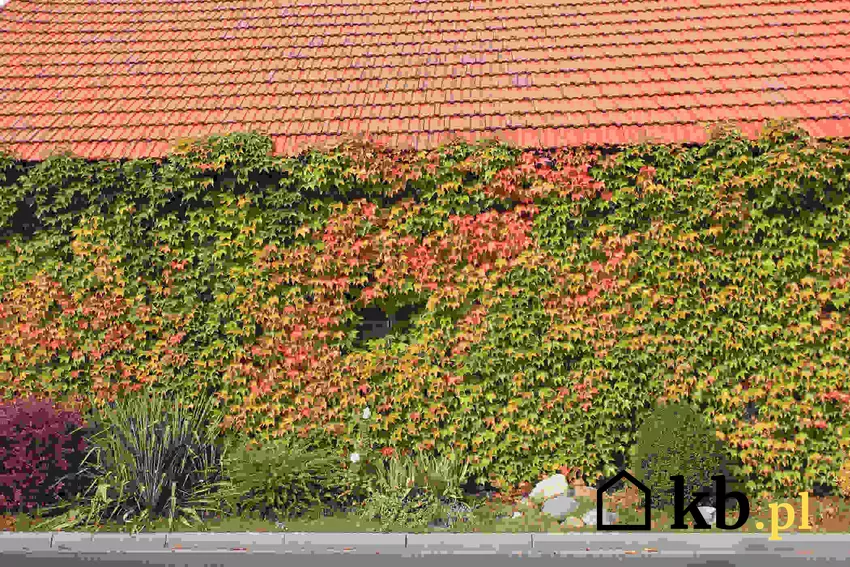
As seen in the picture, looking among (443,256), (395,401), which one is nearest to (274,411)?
(395,401)

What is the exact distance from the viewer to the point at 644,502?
703 cm

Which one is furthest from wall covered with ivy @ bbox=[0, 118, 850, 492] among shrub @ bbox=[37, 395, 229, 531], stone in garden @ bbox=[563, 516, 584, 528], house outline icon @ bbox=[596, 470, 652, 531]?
stone in garden @ bbox=[563, 516, 584, 528]

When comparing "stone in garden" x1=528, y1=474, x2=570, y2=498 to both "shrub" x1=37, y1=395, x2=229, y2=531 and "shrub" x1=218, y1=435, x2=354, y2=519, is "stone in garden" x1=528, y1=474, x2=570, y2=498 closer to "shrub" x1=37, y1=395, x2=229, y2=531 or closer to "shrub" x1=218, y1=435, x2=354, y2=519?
"shrub" x1=218, y1=435, x2=354, y2=519

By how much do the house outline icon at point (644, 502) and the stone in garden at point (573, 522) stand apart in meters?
0.15

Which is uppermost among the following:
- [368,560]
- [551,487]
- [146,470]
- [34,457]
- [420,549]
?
[34,457]

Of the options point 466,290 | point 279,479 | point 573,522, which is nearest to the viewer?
point 573,522

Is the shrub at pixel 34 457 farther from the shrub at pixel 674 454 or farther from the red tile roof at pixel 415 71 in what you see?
the shrub at pixel 674 454

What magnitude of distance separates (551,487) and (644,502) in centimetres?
95

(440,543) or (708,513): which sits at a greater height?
(440,543)

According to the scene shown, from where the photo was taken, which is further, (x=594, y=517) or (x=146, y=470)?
(x=146, y=470)

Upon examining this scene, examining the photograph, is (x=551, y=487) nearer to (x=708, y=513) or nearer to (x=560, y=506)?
(x=560, y=506)

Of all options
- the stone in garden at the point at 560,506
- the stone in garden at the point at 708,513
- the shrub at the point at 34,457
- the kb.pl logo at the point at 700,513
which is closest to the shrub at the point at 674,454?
the kb.pl logo at the point at 700,513

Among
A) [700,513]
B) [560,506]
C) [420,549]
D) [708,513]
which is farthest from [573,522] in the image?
[420,549]

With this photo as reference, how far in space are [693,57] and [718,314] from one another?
341cm
